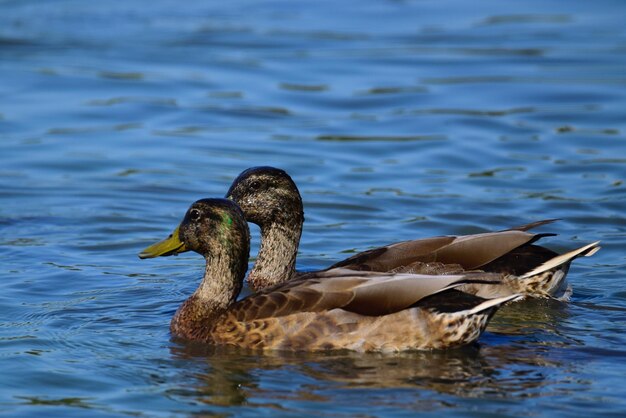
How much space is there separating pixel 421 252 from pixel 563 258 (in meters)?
1.05

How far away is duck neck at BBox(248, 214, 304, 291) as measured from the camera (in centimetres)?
1066

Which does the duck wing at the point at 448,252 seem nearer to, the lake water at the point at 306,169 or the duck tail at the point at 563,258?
the duck tail at the point at 563,258

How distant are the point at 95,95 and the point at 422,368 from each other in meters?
11.0

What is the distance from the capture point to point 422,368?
827 centimetres

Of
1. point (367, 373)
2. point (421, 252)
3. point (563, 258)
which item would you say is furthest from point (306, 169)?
point (367, 373)

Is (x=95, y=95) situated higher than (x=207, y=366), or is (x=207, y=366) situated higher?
(x=95, y=95)

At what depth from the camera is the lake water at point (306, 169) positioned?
315 inches

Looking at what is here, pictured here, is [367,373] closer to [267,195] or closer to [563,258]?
[563,258]

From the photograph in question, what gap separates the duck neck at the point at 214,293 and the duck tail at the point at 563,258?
2.23 m

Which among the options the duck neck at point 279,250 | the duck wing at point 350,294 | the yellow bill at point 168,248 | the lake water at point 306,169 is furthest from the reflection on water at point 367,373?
the duck neck at point 279,250

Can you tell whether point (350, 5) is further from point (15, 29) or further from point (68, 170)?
point (68, 170)

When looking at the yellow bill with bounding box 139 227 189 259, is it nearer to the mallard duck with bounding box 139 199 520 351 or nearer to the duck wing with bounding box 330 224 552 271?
the mallard duck with bounding box 139 199 520 351

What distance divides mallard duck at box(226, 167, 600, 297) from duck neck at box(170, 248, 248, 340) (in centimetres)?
89

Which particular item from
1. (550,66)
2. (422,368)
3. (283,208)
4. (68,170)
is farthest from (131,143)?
(422,368)
